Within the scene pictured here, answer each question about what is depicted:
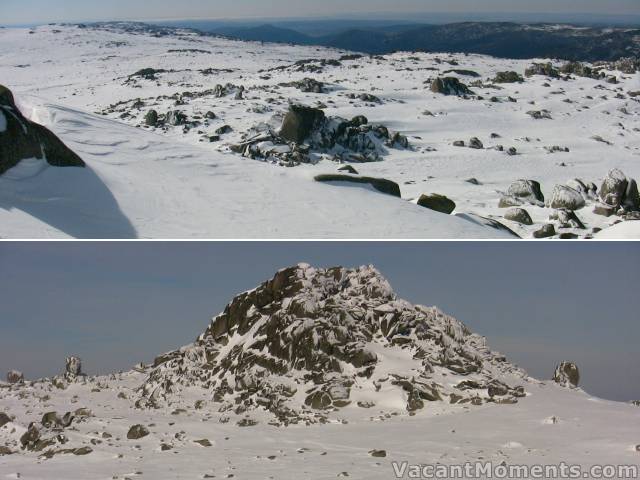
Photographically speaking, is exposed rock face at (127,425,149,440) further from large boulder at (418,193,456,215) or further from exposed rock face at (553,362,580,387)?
exposed rock face at (553,362,580,387)

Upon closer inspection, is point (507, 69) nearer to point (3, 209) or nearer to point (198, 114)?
point (198, 114)

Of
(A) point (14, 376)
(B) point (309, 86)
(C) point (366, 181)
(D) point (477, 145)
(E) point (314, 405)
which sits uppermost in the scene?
(B) point (309, 86)

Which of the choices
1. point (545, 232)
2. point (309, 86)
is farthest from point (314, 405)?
point (309, 86)

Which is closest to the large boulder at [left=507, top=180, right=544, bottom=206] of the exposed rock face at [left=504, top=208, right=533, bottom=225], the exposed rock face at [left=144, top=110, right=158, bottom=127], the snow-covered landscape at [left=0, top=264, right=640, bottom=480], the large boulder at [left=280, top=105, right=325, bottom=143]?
the exposed rock face at [left=504, top=208, right=533, bottom=225]

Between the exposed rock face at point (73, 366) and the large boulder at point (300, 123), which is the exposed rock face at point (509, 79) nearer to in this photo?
the large boulder at point (300, 123)

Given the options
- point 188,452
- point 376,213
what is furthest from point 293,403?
point 376,213

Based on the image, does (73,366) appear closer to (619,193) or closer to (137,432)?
(137,432)

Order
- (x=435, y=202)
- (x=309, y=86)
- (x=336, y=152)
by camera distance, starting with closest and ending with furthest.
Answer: (x=435, y=202) → (x=336, y=152) → (x=309, y=86)
